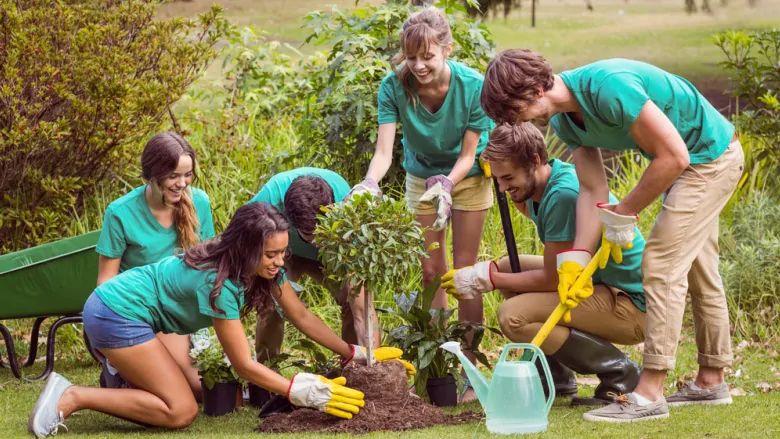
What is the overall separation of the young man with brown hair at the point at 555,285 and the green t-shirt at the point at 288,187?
588 mm

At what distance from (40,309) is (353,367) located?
169cm

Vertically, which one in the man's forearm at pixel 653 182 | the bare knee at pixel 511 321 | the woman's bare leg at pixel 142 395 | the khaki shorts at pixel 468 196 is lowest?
the woman's bare leg at pixel 142 395

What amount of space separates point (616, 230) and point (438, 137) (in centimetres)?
104

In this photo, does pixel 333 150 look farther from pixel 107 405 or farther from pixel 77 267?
pixel 107 405

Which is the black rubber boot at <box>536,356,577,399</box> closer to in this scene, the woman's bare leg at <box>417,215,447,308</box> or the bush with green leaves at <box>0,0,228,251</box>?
the woman's bare leg at <box>417,215,447,308</box>

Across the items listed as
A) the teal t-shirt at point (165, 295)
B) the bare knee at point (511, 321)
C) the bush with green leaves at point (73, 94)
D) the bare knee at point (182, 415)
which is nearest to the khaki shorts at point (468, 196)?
the bare knee at point (511, 321)

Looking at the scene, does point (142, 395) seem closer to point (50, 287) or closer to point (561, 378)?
point (50, 287)

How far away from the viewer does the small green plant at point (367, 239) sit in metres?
3.77

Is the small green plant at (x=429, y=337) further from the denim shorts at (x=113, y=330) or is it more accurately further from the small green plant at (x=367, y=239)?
the denim shorts at (x=113, y=330)

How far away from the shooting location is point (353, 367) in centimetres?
395

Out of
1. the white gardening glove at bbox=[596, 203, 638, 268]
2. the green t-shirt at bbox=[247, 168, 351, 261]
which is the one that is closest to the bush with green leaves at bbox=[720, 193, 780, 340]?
the white gardening glove at bbox=[596, 203, 638, 268]

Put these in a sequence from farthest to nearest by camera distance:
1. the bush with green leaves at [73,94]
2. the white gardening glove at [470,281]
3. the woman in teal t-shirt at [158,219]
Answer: the bush with green leaves at [73,94], the woman in teal t-shirt at [158,219], the white gardening glove at [470,281]

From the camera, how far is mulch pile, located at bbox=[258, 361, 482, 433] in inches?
149

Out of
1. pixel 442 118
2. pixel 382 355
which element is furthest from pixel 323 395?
pixel 442 118
